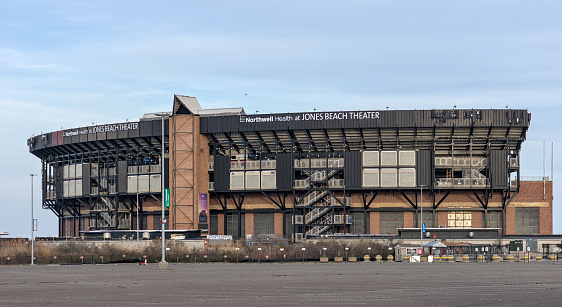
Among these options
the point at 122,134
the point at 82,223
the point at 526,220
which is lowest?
the point at 82,223

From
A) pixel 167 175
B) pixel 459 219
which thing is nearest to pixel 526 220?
pixel 459 219

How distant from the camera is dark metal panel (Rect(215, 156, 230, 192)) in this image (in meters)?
120

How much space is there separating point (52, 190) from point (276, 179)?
160ft

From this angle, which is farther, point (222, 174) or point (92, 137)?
point (92, 137)

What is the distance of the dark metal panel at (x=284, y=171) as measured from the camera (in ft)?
381

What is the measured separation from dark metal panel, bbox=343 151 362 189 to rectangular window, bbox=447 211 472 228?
15159mm

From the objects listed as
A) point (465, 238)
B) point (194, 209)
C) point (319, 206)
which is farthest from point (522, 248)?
point (194, 209)

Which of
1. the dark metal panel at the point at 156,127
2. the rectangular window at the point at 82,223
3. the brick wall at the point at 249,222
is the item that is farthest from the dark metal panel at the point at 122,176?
the brick wall at the point at 249,222

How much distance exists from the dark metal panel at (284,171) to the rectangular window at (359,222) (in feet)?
36.3

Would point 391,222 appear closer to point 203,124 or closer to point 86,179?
point 203,124

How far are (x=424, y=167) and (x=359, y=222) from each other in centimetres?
1346

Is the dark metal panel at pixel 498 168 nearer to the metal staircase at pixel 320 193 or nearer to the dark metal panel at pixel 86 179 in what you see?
the metal staircase at pixel 320 193

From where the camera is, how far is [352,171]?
371 ft

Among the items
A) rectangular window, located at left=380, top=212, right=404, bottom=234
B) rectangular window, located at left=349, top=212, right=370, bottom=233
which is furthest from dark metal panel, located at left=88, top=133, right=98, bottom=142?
rectangular window, located at left=380, top=212, right=404, bottom=234
